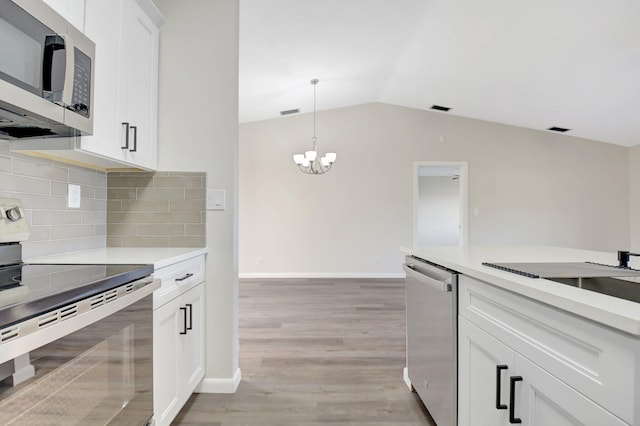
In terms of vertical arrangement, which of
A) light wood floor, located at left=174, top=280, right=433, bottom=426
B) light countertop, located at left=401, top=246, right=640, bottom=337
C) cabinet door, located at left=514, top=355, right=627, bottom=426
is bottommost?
light wood floor, located at left=174, top=280, right=433, bottom=426

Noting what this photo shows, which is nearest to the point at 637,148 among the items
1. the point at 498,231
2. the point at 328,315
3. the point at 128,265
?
the point at 498,231

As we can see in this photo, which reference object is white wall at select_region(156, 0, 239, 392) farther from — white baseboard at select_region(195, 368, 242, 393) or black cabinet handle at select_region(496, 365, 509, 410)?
black cabinet handle at select_region(496, 365, 509, 410)

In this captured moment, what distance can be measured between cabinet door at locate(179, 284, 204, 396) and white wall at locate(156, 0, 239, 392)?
0.12 metres

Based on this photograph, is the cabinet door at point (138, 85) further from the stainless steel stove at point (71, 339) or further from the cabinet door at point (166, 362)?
the cabinet door at point (166, 362)

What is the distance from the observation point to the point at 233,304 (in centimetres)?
201

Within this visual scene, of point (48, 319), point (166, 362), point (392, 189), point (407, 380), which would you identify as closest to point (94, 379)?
point (48, 319)

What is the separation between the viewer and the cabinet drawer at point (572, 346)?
1.95 feet

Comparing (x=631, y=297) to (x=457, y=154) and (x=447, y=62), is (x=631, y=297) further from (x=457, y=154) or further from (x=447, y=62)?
(x=457, y=154)

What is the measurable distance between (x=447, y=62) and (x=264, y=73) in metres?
2.37

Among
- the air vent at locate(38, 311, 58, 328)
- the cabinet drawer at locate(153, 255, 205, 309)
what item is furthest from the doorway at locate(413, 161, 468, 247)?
the air vent at locate(38, 311, 58, 328)

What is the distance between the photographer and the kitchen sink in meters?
0.96

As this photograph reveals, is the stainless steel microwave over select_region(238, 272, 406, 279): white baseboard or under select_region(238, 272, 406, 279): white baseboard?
→ over

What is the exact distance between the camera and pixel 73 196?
168 centimetres

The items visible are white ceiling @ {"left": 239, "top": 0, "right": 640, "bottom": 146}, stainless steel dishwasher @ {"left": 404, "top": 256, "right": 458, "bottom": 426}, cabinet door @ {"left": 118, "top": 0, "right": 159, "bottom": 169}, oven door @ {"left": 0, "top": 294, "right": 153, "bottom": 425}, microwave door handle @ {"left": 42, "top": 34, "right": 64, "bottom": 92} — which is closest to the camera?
oven door @ {"left": 0, "top": 294, "right": 153, "bottom": 425}
